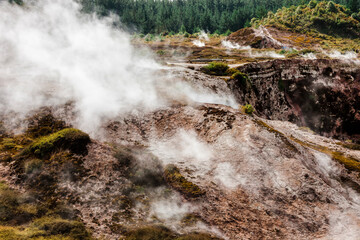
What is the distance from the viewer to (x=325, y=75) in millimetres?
46781

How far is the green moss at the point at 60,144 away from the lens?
14203mm

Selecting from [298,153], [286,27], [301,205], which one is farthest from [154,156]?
[286,27]

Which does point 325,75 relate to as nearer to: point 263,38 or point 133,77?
point 133,77

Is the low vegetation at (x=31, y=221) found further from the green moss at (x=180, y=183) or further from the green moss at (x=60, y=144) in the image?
the green moss at (x=180, y=183)

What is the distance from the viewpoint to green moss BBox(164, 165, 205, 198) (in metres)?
15.2

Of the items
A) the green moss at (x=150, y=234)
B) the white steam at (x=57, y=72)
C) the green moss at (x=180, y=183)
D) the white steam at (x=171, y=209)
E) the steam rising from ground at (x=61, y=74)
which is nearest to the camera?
the green moss at (x=150, y=234)

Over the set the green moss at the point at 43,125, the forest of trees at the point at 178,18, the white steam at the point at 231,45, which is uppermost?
the forest of trees at the point at 178,18

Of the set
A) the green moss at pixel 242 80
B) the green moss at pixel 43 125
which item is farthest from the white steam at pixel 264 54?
the green moss at pixel 43 125

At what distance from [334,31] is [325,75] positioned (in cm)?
7468

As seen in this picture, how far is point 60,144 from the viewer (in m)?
14.8

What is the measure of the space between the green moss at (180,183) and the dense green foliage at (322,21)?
355 feet

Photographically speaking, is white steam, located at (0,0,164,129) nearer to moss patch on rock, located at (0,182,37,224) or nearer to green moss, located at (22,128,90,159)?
green moss, located at (22,128,90,159)

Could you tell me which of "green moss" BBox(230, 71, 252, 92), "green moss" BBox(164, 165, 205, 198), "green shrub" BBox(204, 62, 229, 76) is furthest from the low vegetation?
"green shrub" BBox(204, 62, 229, 76)

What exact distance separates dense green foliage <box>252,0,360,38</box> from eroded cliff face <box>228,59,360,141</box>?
65.5 meters
